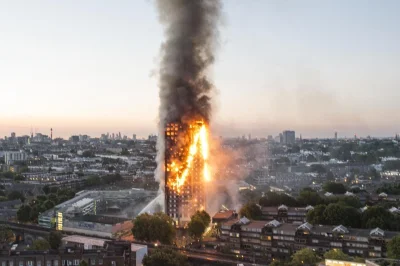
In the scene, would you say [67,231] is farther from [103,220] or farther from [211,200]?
[211,200]

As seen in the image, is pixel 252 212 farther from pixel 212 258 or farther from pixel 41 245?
pixel 41 245

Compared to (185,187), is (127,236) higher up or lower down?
lower down

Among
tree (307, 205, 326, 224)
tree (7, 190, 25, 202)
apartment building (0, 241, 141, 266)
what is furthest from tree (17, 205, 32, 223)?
tree (307, 205, 326, 224)

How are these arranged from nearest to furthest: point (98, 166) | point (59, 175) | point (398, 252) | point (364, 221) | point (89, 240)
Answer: point (398, 252), point (89, 240), point (364, 221), point (59, 175), point (98, 166)

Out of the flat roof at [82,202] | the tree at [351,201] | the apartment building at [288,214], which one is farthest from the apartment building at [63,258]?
the tree at [351,201]

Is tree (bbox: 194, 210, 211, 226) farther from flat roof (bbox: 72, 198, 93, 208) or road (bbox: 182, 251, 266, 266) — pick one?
flat roof (bbox: 72, 198, 93, 208)

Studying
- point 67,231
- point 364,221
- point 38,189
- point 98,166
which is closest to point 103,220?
point 67,231
